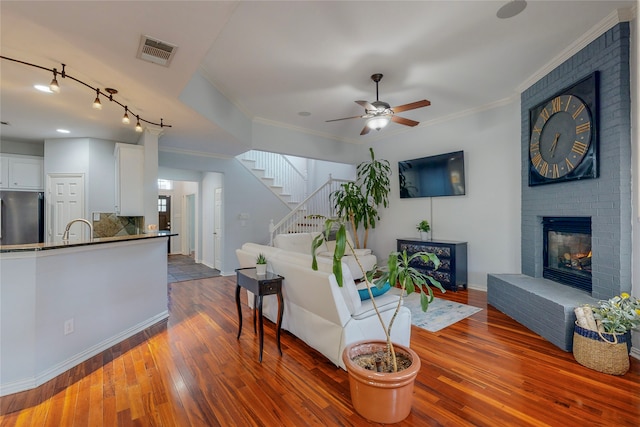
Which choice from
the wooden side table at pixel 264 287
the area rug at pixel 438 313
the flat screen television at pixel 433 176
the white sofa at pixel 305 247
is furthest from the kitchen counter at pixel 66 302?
the flat screen television at pixel 433 176

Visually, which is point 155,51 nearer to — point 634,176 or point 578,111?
point 578,111

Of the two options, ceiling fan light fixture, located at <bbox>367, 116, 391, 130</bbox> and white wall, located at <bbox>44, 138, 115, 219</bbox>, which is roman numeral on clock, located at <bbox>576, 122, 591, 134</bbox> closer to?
ceiling fan light fixture, located at <bbox>367, 116, 391, 130</bbox>

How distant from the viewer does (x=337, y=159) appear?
6.36 meters

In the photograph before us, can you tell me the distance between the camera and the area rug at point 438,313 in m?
3.31

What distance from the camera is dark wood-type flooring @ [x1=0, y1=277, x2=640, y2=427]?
1.80 metres

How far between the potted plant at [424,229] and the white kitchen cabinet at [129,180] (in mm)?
4629

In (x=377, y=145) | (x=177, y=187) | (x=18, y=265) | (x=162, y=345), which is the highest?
(x=377, y=145)

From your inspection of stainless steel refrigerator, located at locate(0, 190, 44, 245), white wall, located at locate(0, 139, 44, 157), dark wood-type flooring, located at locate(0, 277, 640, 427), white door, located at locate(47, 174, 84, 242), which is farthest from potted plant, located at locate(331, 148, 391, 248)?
white wall, located at locate(0, 139, 44, 157)

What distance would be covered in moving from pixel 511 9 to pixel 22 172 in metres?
7.14

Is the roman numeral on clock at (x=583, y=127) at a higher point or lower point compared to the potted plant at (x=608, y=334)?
higher

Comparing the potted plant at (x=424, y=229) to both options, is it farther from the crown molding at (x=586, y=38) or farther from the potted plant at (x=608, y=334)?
the potted plant at (x=608, y=334)

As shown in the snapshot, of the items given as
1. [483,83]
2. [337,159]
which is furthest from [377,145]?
[483,83]

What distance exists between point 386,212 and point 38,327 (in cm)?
551

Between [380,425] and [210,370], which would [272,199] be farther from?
[380,425]
